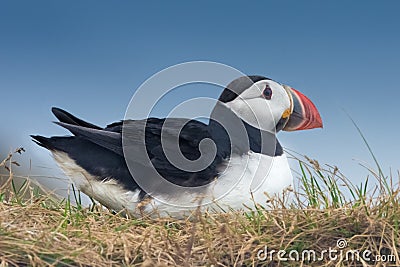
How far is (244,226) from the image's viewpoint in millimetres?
2527

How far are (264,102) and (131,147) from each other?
0.81 metres

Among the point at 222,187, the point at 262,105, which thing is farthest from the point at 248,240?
the point at 262,105

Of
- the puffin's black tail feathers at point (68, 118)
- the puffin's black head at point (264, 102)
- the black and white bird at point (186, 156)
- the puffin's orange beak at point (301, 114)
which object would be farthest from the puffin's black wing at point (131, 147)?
the puffin's orange beak at point (301, 114)

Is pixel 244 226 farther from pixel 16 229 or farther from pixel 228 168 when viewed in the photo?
pixel 16 229

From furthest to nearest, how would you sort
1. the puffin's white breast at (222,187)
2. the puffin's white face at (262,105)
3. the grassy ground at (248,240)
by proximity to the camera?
the puffin's white face at (262,105), the puffin's white breast at (222,187), the grassy ground at (248,240)

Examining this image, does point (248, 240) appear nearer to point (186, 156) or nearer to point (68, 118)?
point (186, 156)

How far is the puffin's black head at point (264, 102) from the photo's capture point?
11.2ft

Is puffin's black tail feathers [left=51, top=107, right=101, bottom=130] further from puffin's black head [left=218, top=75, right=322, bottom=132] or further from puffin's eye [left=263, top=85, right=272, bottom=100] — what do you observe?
puffin's eye [left=263, top=85, right=272, bottom=100]

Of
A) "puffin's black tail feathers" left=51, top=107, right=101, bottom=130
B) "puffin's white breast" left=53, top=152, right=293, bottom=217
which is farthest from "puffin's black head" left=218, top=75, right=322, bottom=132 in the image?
"puffin's black tail feathers" left=51, top=107, right=101, bottom=130

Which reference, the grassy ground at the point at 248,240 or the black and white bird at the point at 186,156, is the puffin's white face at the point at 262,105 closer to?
the black and white bird at the point at 186,156

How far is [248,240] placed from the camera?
243cm

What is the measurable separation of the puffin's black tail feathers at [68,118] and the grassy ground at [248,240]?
0.78 metres

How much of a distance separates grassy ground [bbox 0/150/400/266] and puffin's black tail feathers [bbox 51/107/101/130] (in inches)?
30.9

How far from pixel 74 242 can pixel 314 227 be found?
96cm
